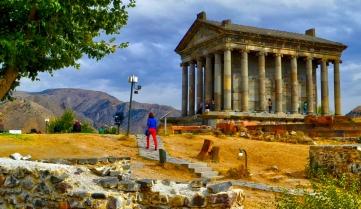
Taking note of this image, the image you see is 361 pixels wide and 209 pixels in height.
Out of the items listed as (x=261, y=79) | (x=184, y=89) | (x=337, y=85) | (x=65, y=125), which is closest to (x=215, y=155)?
(x=261, y=79)

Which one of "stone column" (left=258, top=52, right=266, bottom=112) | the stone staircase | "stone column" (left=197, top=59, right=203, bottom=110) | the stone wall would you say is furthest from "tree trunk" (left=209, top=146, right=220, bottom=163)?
"stone column" (left=197, top=59, right=203, bottom=110)

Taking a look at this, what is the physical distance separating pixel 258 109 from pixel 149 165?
31593 millimetres

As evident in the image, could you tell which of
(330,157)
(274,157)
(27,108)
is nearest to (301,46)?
(274,157)

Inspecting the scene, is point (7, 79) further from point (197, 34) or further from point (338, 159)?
point (197, 34)

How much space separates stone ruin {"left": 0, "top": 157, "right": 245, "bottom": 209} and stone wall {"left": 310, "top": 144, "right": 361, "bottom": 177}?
10969mm

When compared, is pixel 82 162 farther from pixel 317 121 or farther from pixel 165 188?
pixel 317 121

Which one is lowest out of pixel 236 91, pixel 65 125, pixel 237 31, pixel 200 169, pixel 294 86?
pixel 200 169

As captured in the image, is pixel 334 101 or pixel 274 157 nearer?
pixel 274 157

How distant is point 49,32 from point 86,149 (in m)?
7.42

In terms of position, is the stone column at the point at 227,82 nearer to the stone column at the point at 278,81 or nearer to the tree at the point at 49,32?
the stone column at the point at 278,81

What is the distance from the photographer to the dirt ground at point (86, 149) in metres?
18.9

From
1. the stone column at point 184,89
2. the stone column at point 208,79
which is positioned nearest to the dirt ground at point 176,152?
the stone column at point 208,79

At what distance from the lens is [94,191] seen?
26.6 ft

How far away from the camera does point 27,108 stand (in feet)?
387
